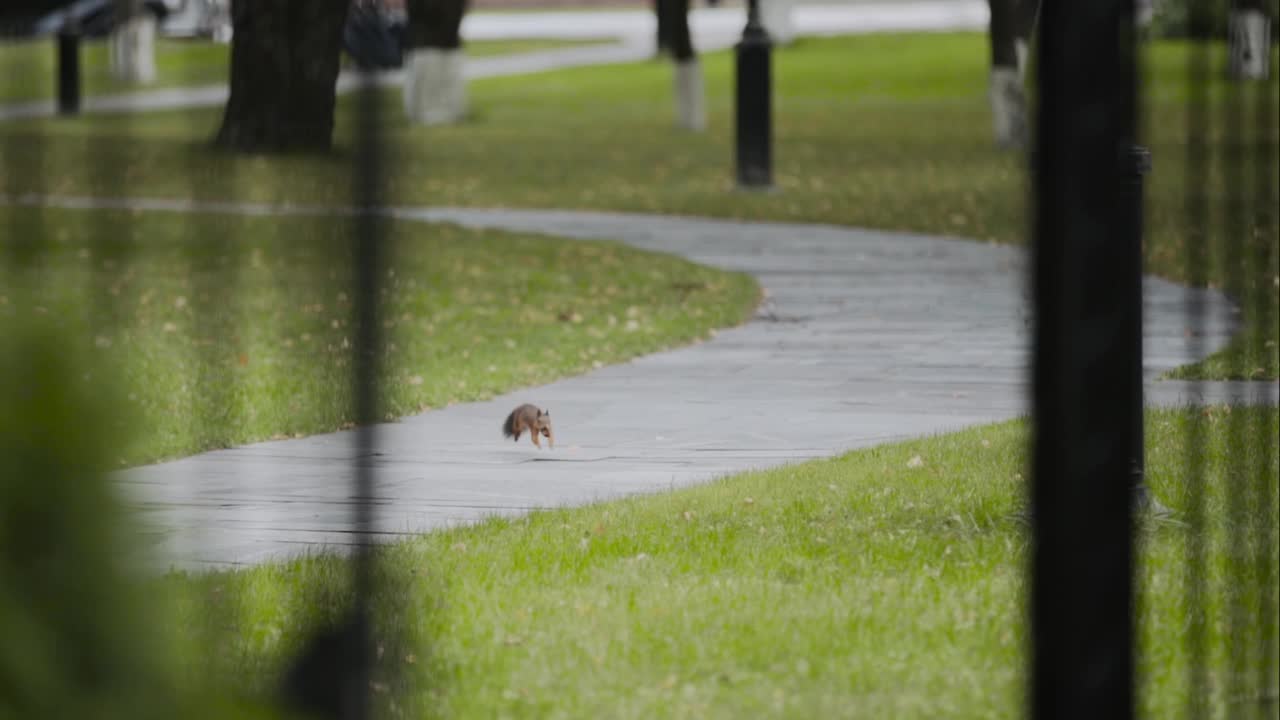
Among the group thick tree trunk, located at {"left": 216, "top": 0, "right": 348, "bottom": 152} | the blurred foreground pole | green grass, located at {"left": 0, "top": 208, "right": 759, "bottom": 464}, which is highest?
thick tree trunk, located at {"left": 216, "top": 0, "right": 348, "bottom": 152}

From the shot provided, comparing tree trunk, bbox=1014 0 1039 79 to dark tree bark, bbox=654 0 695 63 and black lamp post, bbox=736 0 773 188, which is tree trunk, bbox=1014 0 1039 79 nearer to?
dark tree bark, bbox=654 0 695 63

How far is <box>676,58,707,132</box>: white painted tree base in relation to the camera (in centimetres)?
3066

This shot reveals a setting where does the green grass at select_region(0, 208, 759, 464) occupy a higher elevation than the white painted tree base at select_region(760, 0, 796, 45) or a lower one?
higher

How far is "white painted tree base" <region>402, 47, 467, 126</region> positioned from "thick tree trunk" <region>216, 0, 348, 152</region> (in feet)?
99.7

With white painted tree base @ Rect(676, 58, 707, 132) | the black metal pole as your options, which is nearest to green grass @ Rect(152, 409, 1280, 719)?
the black metal pole

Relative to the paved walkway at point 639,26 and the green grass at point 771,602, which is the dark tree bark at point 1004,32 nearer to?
the green grass at point 771,602

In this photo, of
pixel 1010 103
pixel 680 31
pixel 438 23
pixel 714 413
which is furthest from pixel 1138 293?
pixel 438 23

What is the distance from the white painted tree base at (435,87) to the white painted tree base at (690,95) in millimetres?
4433

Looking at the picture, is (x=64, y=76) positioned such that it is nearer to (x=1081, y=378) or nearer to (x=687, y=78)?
(x=1081, y=378)

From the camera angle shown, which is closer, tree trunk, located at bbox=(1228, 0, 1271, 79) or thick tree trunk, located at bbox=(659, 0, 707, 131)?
tree trunk, located at bbox=(1228, 0, 1271, 79)

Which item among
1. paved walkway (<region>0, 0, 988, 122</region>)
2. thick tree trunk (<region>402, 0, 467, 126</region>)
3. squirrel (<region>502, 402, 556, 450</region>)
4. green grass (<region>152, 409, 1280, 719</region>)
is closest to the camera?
green grass (<region>152, 409, 1280, 719</region>)

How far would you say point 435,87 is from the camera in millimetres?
33062

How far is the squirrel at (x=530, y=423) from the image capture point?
7379 millimetres

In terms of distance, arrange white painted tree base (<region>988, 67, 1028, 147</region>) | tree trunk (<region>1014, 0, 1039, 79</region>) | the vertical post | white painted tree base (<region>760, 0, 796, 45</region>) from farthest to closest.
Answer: white painted tree base (<region>760, 0, 796, 45</region>) < tree trunk (<region>1014, 0, 1039, 79</region>) < white painted tree base (<region>988, 67, 1028, 147</region>) < the vertical post
